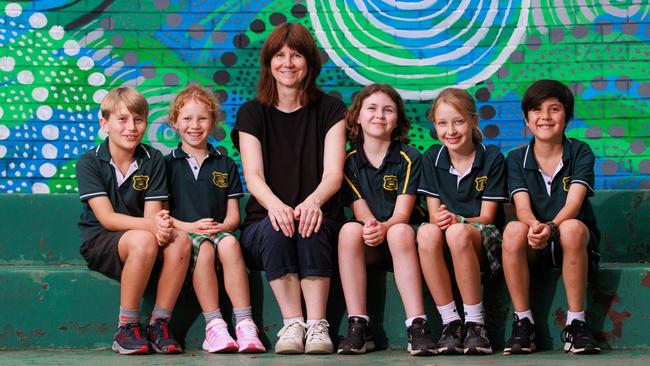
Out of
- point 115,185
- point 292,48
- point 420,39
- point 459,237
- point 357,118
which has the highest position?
point 420,39

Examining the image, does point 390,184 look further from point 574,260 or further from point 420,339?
point 574,260

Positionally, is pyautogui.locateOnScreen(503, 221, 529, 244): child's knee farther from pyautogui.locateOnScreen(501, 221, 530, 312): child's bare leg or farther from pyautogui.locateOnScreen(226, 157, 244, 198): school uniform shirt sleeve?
Answer: pyautogui.locateOnScreen(226, 157, 244, 198): school uniform shirt sleeve

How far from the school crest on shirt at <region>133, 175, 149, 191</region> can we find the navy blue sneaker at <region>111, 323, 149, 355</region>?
647 millimetres

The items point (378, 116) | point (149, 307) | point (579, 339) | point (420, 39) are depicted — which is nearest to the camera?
point (579, 339)

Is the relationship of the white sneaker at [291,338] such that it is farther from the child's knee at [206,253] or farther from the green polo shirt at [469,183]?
the green polo shirt at [469,183]

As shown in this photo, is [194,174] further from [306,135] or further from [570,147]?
[570,147]

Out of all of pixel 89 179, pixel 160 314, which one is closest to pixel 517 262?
pixel 160 314

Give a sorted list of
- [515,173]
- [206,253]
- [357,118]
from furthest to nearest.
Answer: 1. [357,118]
2. [515,173]
3. [206,253]

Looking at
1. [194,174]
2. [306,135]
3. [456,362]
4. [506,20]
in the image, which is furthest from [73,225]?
[506,20]

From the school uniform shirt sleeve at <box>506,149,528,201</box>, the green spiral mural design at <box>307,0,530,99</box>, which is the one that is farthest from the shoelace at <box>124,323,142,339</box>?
the green spiral mural design at <box>307,0,530,99</box>

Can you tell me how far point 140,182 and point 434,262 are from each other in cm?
137

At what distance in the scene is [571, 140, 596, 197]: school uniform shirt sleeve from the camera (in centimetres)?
428

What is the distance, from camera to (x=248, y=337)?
13.4 feet

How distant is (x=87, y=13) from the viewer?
5.89 metres
